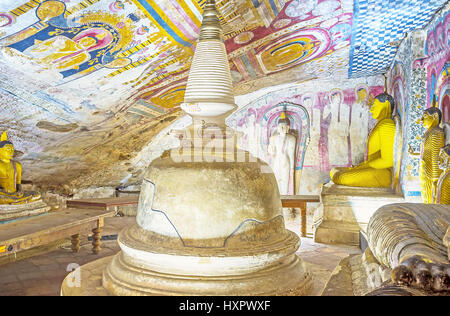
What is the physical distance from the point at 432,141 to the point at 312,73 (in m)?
3.65

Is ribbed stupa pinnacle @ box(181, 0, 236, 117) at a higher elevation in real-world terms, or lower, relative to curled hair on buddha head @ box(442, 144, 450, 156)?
higher

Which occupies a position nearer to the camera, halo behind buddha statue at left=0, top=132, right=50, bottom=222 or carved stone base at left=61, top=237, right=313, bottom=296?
carved stone base at left=61, top=237, right=313, bottom=296

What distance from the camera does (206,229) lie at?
6.98 feet

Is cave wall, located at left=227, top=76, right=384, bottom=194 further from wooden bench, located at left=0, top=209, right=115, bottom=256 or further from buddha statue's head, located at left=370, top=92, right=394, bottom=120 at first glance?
wooden bench, located at left=0, top=209, right=115, bottom=256

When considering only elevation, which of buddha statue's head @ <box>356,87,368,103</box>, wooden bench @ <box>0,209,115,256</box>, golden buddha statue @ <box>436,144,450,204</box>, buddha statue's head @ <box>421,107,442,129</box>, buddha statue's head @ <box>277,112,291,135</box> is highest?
buddha statue's head @ <box>356,87,368,103</box>

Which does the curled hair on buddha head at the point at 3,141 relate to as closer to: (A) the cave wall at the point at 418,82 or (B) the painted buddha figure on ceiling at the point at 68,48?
(B) the painted buddha figure on ceiling at the point at 68,48


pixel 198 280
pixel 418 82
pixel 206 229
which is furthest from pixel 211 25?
pixel 418 82

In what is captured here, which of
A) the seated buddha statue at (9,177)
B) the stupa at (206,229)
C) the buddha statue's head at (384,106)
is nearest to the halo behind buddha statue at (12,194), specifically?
the seated buddha statue at (9,177)

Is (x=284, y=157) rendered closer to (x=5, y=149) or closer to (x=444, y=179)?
(x=444, y=179)

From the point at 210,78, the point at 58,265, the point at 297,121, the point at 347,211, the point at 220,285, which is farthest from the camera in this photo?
the point at 297,121

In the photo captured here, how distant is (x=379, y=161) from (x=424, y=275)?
13.1ft

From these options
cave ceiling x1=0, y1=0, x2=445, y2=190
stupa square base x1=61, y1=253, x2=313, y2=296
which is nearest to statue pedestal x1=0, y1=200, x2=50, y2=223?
cave ceiling x1=0, y1=0, x2=445, y2=190

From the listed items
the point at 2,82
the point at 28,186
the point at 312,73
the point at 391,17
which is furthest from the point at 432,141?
the point at 28,186

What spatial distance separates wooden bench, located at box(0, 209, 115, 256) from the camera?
3.19m
